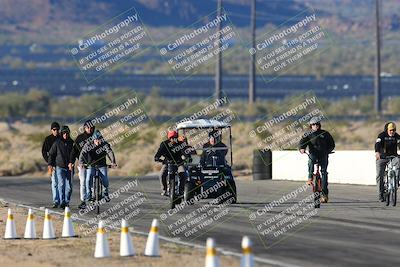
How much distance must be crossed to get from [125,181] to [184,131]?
11.7m

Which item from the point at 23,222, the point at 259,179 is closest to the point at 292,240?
the point at 23,222

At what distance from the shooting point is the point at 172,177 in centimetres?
2638

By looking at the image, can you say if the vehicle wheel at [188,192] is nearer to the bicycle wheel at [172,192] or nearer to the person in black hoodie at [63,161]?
the bicycle wheel at [172,192]

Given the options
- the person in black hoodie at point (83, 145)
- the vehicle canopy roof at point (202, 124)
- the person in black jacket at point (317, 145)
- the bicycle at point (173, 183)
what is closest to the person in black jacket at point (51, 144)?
the person in black hoodie at point (83, 145)

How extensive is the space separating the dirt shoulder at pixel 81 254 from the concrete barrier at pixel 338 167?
1628 centimetres

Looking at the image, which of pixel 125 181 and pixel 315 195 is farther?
pixel 125 181

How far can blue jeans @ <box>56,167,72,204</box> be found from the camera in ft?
89.1

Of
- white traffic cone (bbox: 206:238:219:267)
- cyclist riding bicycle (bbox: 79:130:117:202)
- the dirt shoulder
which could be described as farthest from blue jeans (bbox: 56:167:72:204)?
white traffic cone (bbox: 206:238:219:267)

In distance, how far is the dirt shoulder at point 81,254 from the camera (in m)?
16.9

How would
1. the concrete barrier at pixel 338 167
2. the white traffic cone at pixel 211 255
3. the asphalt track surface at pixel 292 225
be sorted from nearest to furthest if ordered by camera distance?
the white traffic cone at pixel 211 255
the asphalt track surface at pixel 292 225
the concrete barrier at pixel 338 167

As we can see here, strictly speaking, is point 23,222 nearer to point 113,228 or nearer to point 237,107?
point 113,228

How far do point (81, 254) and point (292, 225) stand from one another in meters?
5.54

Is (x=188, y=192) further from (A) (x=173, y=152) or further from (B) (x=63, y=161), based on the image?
(B) (x=63, y=161)

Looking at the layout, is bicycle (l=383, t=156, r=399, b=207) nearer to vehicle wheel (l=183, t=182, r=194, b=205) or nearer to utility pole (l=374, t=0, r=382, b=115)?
vehicle wheel (l=183, t=182, r=194, b=205)
